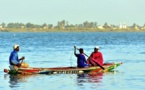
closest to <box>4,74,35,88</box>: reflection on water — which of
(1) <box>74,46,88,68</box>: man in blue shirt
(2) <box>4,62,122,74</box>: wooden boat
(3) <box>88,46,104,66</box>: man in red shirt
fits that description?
(2) <box>4,62,122,74</box>: wooden boat

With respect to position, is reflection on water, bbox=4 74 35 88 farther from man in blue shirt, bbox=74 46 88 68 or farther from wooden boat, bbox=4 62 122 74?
man in blue shirt, bbox=74 46 88 68

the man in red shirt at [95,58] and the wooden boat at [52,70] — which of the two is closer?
the wooden boat at [52,70]

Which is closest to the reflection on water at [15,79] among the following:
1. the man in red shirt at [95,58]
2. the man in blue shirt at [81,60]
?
the man in blue shirt at [81,60]

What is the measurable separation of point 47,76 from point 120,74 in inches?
173

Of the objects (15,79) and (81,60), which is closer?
(15,79)

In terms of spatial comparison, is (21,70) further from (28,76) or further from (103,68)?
(103,68)

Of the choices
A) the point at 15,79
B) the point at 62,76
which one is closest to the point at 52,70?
the point at 62,76

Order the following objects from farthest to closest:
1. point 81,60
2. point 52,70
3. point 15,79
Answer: point 81,60 < point 52,70 < point 15,79

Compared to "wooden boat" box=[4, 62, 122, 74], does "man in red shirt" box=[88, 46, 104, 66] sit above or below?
above

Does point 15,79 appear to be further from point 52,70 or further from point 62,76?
point 52,70

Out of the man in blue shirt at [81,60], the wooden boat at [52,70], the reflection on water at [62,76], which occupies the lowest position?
the reflection on water at [62,76]

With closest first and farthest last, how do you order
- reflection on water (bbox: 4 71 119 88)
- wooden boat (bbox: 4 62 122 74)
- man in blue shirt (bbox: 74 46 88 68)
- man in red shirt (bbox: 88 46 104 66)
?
reflection on water (bbox: 4 71 119 88) < wooden boat (bbox: 4 62 122 74) < man in blue shirt (bbox: 74 46 88 68) < man in red shirt (bbox: 88 46 104 66)

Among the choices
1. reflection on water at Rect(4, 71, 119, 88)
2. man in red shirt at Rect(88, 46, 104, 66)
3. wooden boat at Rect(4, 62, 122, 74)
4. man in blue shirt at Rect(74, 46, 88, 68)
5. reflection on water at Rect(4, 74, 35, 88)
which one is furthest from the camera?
man in red shirt at Rect(88, 46, 104, 66)

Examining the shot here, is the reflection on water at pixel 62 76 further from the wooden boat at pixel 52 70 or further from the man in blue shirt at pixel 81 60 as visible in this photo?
the man in blue shirt at pixel 81 60
